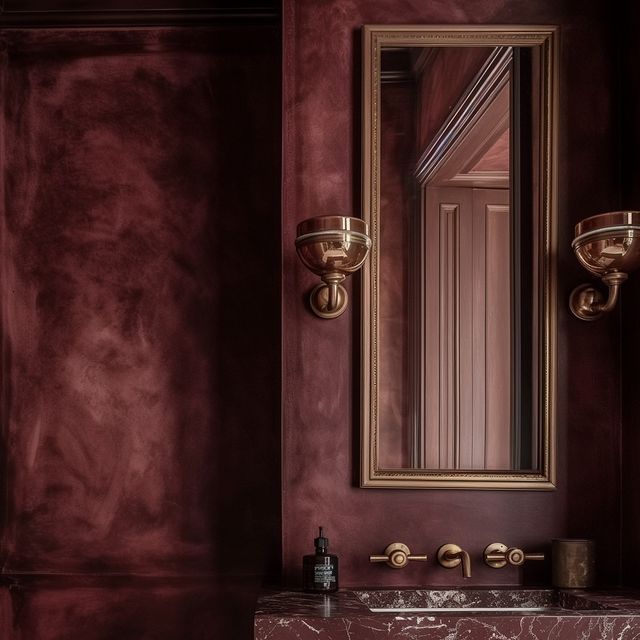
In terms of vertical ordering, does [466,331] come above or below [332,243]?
below

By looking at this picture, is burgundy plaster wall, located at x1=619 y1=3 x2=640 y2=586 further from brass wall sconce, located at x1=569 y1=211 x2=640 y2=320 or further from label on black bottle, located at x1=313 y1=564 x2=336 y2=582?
label on black bottle, located at x1=313 y1=564 x2=336 y2=582

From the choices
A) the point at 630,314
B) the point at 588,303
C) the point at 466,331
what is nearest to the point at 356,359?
the point at 466,331

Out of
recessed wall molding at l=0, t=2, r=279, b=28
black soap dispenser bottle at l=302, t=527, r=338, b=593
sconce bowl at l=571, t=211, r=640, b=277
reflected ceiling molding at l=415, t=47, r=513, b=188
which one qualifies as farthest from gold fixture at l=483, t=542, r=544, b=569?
recessed wall molding at l=0, t=2, r=279, b=28

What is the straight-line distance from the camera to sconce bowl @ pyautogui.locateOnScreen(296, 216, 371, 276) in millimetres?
1937

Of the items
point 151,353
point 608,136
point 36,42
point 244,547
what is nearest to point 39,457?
point 151,353

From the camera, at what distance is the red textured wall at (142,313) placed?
8.23 ft

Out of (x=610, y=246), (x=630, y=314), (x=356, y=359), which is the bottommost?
(x=356, y=359)

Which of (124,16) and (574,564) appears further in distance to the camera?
(124,16)

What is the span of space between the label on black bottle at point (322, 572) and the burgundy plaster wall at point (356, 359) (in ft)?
0.45

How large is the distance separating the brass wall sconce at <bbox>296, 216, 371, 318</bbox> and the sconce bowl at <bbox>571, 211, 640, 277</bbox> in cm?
54

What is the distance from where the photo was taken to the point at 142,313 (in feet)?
8.38

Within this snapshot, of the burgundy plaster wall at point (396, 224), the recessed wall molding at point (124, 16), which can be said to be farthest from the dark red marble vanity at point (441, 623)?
the recessed wall molding at point (124, 16)

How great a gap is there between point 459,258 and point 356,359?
39 centimetres

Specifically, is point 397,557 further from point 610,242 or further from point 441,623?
point 610,242
